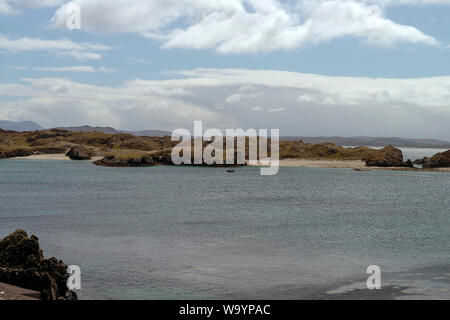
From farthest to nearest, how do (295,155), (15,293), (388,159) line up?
(295,155) → (388,159) → (15,293)

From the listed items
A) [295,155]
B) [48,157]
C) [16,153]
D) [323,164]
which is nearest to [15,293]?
[323,164]

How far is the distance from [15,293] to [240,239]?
21040 millimetres

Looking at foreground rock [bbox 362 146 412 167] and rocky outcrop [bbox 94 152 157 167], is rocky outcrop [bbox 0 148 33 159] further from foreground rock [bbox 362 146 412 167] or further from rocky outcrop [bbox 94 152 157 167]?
foreground rock [bbox 362 146 412 167]

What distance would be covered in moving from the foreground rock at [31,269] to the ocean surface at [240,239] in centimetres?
187

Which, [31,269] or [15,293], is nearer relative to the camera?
[15,293]

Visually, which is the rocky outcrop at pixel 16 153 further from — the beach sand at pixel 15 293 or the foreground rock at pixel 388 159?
the beach sand at pixel 15 293

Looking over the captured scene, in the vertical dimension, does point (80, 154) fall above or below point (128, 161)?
above

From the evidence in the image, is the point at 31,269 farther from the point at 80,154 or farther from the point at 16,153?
the point at 16,153

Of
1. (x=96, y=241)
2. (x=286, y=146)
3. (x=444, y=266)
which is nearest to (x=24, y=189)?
(x=96, y=241)

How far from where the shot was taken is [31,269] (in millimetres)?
21312

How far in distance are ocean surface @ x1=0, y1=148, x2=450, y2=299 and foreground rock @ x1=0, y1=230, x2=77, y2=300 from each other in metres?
1.87

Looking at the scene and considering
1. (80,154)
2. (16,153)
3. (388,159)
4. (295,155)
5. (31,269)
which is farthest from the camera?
(16,153)

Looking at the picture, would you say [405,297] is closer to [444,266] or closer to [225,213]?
[444,266]

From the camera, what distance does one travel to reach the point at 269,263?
2998 centimetres
